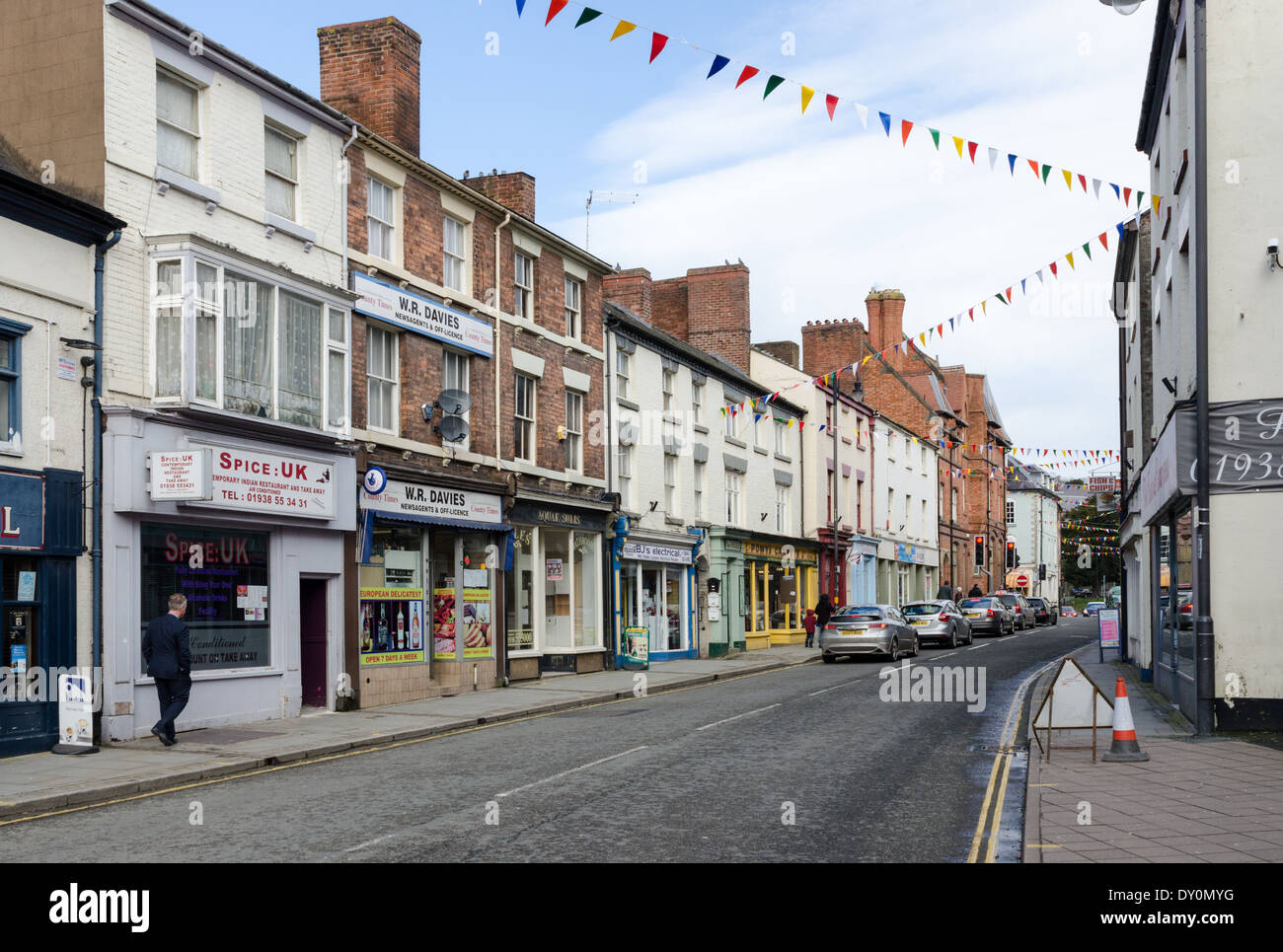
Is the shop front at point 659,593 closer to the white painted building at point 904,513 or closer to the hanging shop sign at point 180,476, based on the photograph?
the hanging shop sign at point 180,476

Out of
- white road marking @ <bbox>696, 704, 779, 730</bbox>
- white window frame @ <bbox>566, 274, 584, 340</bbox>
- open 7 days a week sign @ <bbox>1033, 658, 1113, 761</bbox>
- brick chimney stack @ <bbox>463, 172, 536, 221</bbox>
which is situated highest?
brick chimney stack @ <bbox>463, 172, 536, 221</bbox>

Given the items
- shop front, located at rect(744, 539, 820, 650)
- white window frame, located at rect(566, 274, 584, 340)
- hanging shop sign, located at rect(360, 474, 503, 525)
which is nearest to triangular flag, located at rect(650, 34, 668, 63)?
hanging shop sign, located at rect(360, 474, 503, 525)

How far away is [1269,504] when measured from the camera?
46.1ft

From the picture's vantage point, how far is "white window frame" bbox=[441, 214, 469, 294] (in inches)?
881

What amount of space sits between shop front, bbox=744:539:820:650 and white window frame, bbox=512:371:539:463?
13.4 meters

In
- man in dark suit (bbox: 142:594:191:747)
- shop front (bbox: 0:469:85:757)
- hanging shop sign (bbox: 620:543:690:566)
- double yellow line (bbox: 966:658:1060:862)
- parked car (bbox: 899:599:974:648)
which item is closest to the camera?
double yellow line (bbox: 966:658:1060:862)

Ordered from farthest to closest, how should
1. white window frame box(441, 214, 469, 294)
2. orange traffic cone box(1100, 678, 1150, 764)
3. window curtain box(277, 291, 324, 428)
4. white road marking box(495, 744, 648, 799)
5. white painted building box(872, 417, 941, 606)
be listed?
white painted building box(872, 417, 941, 606) < white window frame box(441, 214, 469, 294) < window curtain box(277, 291, 324, 428) < orange traffic cone box(1100, 678, 1150, 764) < white road marking box(495, 744, 648, 799)

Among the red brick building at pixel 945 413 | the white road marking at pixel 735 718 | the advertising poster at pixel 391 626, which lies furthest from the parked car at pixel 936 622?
the advertising poster at pixel 391 626

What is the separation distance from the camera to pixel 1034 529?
319ft

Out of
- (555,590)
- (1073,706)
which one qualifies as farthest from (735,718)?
(555,590)

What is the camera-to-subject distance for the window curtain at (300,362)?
57.6 ft

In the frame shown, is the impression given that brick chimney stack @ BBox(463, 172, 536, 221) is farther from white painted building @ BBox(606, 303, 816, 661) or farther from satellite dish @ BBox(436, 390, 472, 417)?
satellite dish @ BBox(436, 390, 472, 417)

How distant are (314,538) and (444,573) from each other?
3.82m
